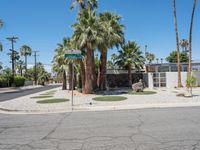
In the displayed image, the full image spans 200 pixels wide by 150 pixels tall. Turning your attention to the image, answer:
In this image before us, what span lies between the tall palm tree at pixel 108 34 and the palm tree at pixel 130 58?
5285 millimetres

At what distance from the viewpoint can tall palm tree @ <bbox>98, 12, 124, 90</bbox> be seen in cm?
2466

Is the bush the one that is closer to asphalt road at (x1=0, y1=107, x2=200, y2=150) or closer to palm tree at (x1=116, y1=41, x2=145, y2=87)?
palm tree at (x1=116, y1=41, x2=145, y2=87)

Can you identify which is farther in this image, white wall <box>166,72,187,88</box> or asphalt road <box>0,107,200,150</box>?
white wall <box>166,72,187,88</box>

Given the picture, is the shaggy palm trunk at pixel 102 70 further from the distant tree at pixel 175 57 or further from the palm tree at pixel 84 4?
the distant tree at pixel 175 57

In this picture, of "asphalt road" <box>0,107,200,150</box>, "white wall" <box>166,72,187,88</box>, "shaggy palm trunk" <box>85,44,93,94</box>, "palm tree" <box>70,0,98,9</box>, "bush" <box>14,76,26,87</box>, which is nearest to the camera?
"asphalt road" <box>0,107,200,150</box>

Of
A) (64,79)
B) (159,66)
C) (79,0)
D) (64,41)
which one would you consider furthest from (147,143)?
(64,79)

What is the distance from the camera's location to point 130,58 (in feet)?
117

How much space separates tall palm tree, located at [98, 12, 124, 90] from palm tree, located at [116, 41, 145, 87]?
5.28 meters

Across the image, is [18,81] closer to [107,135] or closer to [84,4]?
[84,4]

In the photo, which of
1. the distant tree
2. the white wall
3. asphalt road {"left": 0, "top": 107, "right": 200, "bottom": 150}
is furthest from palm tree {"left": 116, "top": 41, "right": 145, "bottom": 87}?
the distant tree

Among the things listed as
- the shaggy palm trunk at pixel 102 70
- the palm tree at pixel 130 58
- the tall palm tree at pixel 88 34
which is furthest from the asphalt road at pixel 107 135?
the palm tree at pixel 130 58

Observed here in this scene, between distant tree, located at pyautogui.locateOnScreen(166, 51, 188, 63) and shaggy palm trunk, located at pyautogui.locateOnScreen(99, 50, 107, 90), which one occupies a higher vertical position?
distant tree, located at pyautogui.locateOnScreen(166, 51, 188, 63)

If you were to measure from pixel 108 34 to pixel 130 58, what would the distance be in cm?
1137

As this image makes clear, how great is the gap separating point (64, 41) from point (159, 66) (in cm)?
1407
